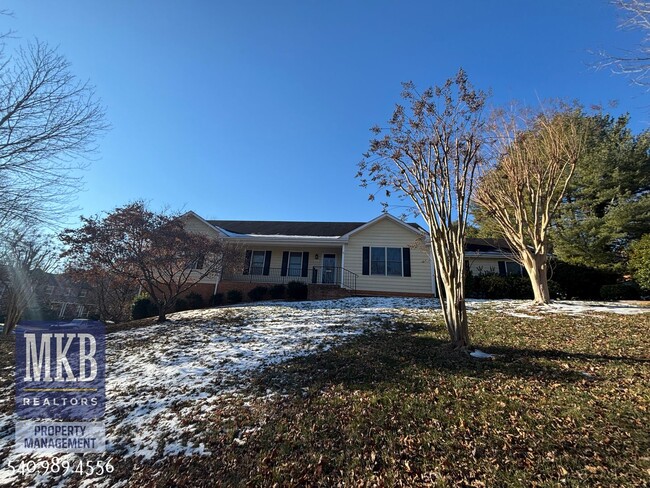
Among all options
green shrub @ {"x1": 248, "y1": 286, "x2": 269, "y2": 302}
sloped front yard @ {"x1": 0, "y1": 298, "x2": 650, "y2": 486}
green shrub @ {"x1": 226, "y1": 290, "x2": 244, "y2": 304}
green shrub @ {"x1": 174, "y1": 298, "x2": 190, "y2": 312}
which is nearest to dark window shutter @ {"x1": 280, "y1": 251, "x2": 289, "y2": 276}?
green shrub @ {"x1": 248, "y1": 286, "x2": 269, "y2": 302}

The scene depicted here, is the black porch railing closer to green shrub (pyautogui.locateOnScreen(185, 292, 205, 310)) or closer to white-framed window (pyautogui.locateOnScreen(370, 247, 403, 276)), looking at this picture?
white-framed window (pyautogui.locateOnScreen(370, 247, 403, 276))

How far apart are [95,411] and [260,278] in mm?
13372

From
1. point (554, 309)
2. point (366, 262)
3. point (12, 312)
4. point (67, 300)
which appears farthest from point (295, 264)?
point (67, 300)

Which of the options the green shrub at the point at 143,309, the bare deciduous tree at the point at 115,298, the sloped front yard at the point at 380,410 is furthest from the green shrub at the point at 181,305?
the sloped front yard at the point at 380,410

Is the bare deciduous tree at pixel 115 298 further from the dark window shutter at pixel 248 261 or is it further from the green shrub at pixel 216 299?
the dark window shutter at pixel 248 261

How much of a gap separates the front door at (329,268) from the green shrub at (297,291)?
6.97 feet

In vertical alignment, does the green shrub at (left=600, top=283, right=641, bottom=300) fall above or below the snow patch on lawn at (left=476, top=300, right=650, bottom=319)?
above

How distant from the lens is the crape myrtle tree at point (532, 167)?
421 inches

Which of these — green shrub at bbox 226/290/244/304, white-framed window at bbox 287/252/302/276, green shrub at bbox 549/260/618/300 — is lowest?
green shrub at bbox 226/290/244/304

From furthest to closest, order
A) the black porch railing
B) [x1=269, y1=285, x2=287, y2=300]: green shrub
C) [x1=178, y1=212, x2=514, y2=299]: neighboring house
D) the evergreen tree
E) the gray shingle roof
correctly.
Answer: the gray shingle roof
the black porch railing
[x1=178, y1=212, x2=514, y2=299]: neighboring house
[x1=269, y1=285, x2=287, y2=300]: green shrub
the evergreen tree

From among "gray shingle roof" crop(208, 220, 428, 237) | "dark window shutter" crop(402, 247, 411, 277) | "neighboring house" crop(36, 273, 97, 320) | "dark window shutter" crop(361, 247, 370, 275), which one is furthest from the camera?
Answer: "neighboring house" crop(36, 273, 97, 320)

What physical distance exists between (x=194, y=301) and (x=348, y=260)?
874 cm

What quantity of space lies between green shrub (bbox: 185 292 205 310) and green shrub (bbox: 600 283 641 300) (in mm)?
19931

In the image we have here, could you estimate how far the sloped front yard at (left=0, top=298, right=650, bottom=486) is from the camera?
304 centimetres
